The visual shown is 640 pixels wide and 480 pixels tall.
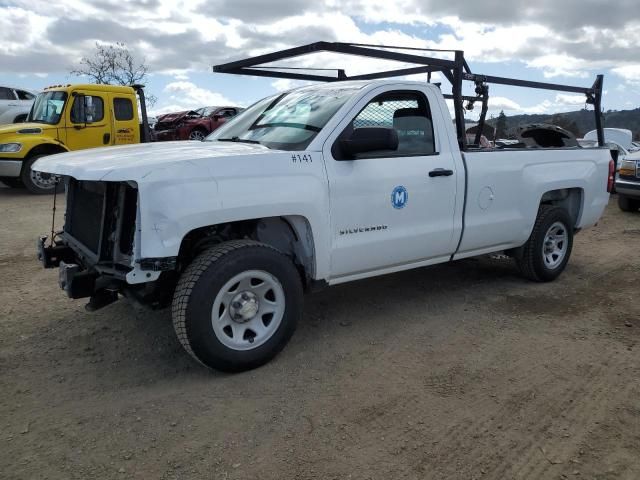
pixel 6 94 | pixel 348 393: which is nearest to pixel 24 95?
pixel 6 94

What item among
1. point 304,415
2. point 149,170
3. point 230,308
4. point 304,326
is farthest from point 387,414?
point 149,170

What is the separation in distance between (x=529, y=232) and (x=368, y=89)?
89.1 inches

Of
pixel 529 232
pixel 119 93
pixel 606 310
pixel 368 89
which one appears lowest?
pixel 606 310

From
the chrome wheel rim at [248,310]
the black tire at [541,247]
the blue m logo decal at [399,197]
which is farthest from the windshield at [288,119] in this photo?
the black tire at [541,247]

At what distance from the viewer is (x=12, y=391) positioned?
336 cm

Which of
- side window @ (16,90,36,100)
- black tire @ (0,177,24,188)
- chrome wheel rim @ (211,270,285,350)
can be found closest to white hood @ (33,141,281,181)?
chrome wheel rim @ (211,270,285,350)

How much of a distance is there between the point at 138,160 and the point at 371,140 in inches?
58.4

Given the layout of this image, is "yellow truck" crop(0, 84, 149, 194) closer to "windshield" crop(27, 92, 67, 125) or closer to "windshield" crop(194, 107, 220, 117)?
"windshield" crop(27, 92, 67, 125)

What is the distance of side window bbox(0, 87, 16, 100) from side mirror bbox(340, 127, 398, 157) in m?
15.8

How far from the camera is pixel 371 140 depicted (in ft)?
12.2

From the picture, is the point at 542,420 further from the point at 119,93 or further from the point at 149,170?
the point at 119,93

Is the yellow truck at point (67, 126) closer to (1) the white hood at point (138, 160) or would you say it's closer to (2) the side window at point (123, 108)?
(2) the side window at point (123, 108)

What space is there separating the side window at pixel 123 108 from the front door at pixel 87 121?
0.63ft

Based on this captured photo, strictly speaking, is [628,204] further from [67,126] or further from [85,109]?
[67,126]
